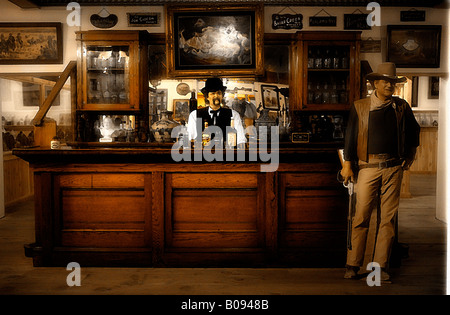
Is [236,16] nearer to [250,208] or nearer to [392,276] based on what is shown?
[250,208]

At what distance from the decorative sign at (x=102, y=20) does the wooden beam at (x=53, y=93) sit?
0.65m

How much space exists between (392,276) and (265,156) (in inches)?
60.5

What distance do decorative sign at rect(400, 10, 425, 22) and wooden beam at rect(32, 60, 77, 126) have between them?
4.70 metres

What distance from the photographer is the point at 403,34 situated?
559 cm

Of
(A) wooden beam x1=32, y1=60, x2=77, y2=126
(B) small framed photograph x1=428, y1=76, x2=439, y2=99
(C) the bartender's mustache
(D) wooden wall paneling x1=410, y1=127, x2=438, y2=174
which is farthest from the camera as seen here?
(B) small framed photograph x1=428, y1=76, x2=439, y2=99

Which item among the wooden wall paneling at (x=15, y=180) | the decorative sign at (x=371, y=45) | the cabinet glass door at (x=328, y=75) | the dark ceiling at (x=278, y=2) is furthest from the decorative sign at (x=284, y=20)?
the wooden wall paneling at (x=15, y=180)

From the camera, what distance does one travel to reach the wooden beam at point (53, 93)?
4.48 m

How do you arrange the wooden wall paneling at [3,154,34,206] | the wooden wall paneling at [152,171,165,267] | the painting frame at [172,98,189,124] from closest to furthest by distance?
the wooden wall paneling at [152,171,165,267] < the painting frame at [172,98,189,124] < the wooden wall paneling at [3,154,34,206]

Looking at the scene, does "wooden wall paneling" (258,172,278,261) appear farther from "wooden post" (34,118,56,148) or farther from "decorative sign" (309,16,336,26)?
"decorative sign" (309,16,336,26)

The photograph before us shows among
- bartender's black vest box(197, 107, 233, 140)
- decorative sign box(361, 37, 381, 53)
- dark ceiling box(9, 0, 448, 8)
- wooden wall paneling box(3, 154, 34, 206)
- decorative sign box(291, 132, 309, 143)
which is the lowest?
wooden wall paneling box(3, 154, 34, 206)

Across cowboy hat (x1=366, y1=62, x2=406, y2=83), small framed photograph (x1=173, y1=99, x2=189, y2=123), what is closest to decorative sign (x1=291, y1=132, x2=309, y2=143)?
cowboy hat (x1=366, y1=62, x2=406, y2=83)

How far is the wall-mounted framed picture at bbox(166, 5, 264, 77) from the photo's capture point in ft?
17.6
